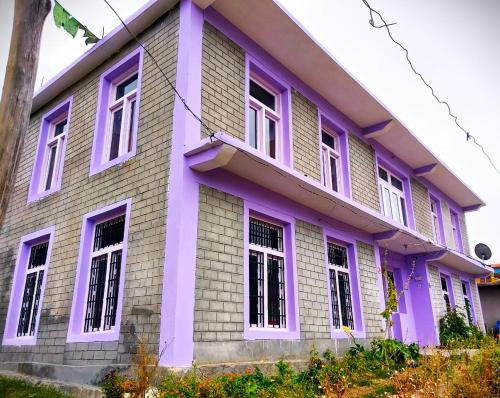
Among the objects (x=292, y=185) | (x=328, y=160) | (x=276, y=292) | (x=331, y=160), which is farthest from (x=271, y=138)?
(x=276, y=292)

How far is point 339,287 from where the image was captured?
28.0 ft

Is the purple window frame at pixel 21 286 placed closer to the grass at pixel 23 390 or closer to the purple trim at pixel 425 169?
the grass at pixel 23 390

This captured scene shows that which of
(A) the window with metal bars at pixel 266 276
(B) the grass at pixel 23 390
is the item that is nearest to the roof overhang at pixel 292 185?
(A) the window with metal bars at pixel 266 276

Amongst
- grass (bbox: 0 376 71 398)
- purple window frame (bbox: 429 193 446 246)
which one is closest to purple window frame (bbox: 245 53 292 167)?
grass (bbox: 0 376 71 398)

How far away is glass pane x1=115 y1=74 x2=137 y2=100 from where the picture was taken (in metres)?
7.97

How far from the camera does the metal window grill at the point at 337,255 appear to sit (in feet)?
28.0

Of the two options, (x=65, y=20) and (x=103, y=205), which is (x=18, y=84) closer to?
(x=65, y=20)

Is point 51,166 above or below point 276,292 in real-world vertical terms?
above

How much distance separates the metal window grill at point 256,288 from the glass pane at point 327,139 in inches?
155

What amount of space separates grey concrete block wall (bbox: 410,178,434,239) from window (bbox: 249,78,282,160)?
633cm

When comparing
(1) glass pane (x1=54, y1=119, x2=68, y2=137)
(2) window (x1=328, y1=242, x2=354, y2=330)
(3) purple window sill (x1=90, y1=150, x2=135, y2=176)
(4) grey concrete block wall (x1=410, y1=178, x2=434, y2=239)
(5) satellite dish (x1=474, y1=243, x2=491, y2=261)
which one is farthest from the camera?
(5) satellite dish (x1=474, y1=243, x2=491, y2=261)

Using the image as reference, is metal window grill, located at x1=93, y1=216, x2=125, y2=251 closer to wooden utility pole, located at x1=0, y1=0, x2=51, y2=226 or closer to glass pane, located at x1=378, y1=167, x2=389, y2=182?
wooden utility pole, located at x1=0, y1=0, x2=51, y2=226

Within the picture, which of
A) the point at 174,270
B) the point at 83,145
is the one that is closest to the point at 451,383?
the point at 174,270

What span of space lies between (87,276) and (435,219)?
11.7 meters
